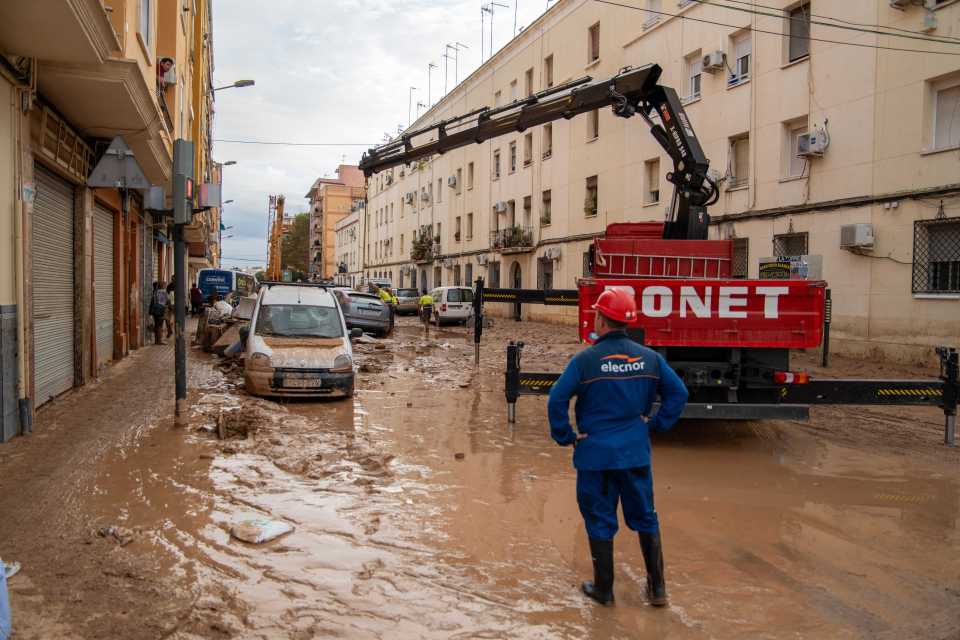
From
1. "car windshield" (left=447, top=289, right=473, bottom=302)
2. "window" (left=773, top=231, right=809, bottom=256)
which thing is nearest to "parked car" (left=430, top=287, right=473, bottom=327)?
"car windshield" (left=447, top=289, right=473, bottom=302)

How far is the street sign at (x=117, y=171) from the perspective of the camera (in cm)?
907

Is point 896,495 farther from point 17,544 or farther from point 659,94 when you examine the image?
point 659,94

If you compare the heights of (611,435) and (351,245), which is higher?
(351,245)

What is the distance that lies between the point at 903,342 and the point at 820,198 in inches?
162

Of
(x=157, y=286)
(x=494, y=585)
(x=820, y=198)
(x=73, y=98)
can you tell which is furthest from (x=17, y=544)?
→ (x=820, y=198)

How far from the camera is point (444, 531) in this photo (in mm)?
5270

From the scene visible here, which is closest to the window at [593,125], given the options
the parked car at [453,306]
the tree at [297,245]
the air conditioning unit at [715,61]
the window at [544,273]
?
the window at [544,273]

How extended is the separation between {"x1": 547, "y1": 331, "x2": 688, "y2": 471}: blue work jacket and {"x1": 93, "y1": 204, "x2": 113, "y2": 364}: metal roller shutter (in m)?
11.5

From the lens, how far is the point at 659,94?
12102mm

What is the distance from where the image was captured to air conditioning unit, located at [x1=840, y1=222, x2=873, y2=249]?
15.4 meters

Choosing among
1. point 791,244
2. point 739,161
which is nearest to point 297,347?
point 791,244

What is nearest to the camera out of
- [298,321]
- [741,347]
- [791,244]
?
[741,347]

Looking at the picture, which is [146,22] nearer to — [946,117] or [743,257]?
[946,117]

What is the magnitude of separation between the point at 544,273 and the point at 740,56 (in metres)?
14.3
